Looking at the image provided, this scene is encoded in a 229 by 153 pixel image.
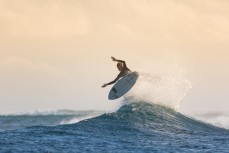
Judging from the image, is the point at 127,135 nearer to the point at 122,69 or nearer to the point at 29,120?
the point at 122,69

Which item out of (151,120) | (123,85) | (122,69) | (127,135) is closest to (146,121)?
(151,120)

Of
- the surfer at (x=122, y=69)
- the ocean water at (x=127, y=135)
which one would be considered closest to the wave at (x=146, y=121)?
the ocean water at (x=127, y=135)

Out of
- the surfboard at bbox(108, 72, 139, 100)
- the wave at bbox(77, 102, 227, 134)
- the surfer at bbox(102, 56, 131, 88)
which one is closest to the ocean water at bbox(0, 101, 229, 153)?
the wave at bbox(77, 102, 227, 134)

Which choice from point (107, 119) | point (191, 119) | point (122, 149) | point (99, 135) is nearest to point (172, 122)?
point (191, 119)

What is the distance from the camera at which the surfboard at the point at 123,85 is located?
86.7 ft

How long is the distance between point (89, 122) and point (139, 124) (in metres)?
2.59

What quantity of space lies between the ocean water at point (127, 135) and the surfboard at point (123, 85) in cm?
99

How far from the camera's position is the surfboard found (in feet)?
86.7

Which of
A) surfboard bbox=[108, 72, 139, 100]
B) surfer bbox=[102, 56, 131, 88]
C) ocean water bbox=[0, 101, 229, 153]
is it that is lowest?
ocean water bbox=[0, 101, 229, 153]

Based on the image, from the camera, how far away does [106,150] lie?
698 inches

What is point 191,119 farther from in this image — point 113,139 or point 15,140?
point 15,140

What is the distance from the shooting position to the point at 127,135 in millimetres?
21594

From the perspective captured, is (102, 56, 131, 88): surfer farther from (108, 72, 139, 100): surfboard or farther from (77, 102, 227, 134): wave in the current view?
(77, 102, 227, 134): wave

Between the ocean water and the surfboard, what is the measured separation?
38.9 inches
